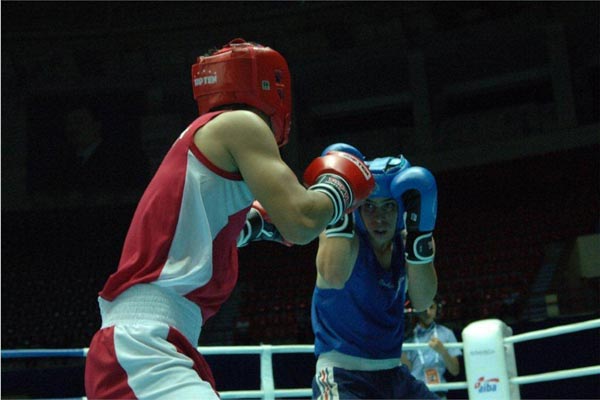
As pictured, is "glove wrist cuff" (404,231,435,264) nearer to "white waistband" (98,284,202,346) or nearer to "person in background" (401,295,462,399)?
"white waistband" (98,284,202,346)

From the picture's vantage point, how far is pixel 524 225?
38.5ft

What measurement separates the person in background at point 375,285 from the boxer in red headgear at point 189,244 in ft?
3.43

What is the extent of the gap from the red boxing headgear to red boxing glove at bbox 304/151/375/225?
4.5 inches

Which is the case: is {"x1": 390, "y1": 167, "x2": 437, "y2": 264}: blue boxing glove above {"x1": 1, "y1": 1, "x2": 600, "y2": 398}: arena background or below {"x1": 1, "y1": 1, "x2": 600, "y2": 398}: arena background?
below

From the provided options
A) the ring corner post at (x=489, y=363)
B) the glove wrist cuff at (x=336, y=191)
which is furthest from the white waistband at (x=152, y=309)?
the ring corner post at (x=489, y=363)

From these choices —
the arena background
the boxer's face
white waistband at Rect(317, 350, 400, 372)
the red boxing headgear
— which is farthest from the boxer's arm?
the arena background

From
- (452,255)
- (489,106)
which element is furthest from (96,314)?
(489,106)

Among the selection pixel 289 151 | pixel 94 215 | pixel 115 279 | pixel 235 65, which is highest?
pixel 289 151

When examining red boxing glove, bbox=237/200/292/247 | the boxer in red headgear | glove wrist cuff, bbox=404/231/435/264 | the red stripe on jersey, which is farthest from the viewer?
glove wrist cuff, bbox=404/231/435/264

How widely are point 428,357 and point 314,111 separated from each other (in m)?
9.97

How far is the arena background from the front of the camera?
480 inches

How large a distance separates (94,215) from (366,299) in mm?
11401

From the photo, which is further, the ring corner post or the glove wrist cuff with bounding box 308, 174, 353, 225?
the ring corner post

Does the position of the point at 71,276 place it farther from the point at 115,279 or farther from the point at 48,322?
the point at 115,279
